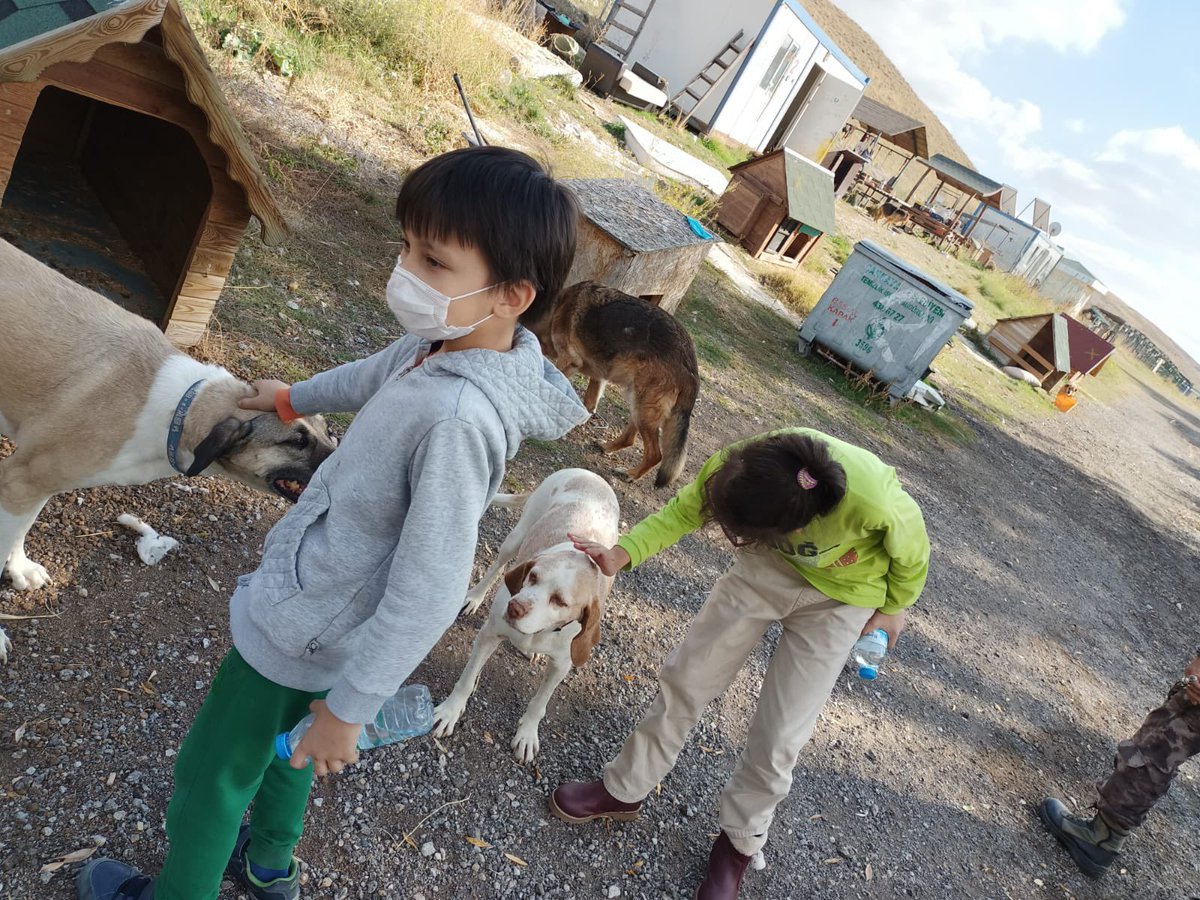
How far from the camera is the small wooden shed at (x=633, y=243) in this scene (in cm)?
628

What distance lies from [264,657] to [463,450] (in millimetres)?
703

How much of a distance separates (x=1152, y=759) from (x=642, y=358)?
4.13m

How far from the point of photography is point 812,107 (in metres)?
25.6

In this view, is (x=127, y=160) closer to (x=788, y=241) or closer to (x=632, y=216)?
(x=632, y=216)

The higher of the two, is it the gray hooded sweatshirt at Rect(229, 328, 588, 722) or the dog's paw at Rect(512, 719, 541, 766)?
the gray hooded sweatshirt at Rect(229, 328, 588, 722)

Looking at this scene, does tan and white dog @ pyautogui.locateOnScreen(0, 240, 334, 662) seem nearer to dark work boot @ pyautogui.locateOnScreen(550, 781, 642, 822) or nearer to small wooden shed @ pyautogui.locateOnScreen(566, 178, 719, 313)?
dark work boot @ pyautogui.locateOnScreen(550, 781, 642, 822)

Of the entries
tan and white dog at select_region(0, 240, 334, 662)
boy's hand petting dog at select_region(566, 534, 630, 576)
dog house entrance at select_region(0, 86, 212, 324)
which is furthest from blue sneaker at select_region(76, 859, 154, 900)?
dog house entrance at select_region(0, 86, 212, 324)

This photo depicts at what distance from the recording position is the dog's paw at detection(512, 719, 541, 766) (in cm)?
334

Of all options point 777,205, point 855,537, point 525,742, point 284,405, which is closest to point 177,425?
point 284,405

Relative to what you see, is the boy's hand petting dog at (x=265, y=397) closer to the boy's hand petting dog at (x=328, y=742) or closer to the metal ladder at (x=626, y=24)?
the boy's hand petting dog at (x=328, y=742)

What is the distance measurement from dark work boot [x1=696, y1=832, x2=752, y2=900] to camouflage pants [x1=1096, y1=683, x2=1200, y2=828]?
8.80 ft

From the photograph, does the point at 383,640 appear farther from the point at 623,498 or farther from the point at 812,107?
the point at 812,107

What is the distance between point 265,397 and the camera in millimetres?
2377

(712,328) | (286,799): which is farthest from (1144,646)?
(286,799)
